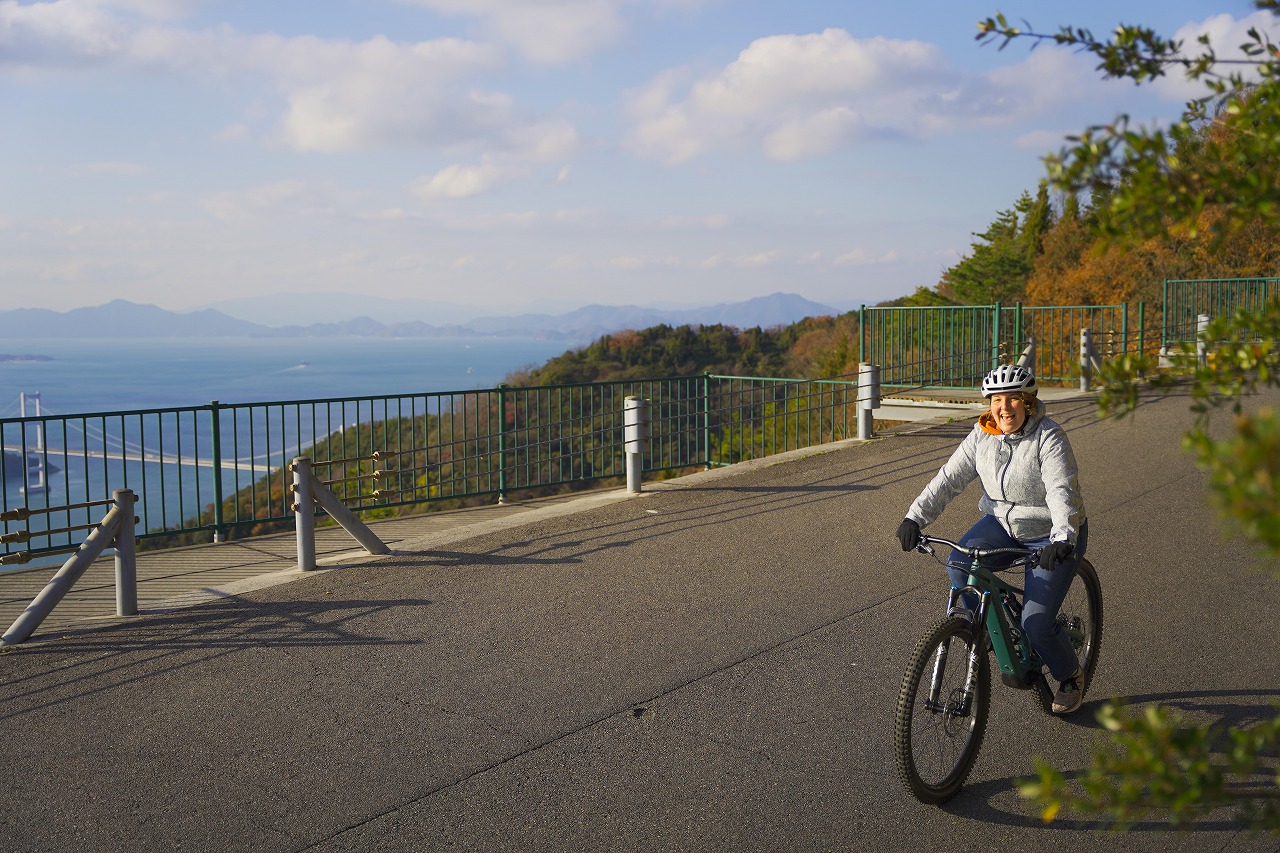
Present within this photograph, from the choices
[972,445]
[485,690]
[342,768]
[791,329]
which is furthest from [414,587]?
[791,329]

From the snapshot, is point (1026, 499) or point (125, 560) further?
point (125, 560)

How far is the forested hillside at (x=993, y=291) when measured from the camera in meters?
35.5

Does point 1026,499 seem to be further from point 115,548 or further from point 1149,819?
point 115,548

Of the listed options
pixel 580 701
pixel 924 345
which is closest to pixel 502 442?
pixel 580 701

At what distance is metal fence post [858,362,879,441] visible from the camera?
52.2 ft

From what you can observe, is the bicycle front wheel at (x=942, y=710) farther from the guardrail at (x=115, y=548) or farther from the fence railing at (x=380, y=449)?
the fence railing at (x=380, y=449)

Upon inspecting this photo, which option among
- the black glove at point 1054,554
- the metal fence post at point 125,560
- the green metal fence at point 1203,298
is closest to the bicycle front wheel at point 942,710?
the black glove at point 1054,554

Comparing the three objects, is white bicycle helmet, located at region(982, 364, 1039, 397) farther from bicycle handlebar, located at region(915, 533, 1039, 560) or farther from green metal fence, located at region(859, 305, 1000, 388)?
green metal fence, located at region(859, 305, 1000, 388)

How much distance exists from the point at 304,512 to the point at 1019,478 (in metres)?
5.66

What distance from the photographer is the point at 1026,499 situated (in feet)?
17.5

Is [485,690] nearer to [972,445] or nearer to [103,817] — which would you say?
[103,817]

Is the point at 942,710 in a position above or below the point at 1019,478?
below

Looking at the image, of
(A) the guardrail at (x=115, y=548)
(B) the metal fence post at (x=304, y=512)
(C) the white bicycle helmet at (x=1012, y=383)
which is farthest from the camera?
(B) the metal fence post at (x=304, y=512)

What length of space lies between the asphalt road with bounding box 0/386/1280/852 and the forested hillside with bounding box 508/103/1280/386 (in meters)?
10.7
